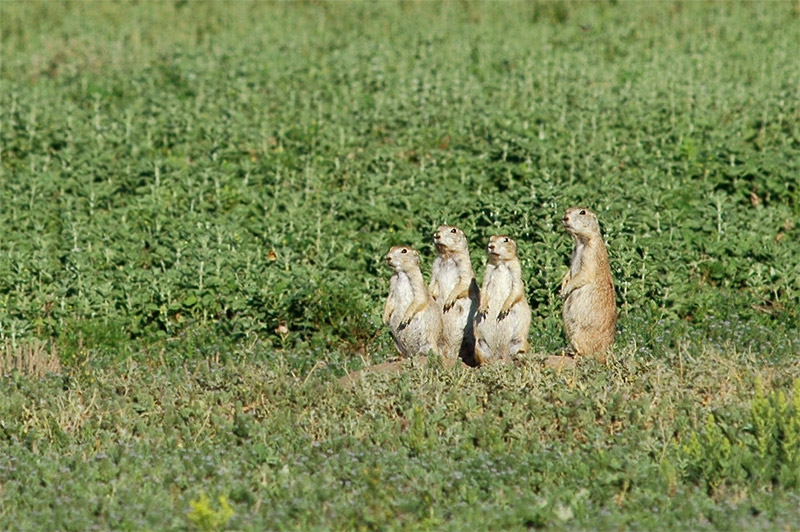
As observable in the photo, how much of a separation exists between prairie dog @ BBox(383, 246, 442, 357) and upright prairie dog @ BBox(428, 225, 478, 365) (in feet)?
0.37

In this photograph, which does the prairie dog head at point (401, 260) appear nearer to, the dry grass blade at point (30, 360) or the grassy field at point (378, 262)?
the grassy field at point (378, 262)

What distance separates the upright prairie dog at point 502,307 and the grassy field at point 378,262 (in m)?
0.33

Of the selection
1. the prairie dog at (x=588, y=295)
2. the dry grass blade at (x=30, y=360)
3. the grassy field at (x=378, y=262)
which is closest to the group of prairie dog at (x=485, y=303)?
the prairie dog at (x=588, y=295)

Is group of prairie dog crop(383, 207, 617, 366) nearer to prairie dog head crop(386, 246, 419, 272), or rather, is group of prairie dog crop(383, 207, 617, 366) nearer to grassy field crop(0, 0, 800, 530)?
prairie dog head crop(386, 246, 419, 272)

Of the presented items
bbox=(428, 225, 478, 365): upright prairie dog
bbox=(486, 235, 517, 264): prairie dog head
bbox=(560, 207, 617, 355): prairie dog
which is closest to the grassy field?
bbox=(560, 207, 617, 355): prairie dog

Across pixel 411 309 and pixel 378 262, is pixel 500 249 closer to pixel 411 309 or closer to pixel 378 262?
pixel 411 309

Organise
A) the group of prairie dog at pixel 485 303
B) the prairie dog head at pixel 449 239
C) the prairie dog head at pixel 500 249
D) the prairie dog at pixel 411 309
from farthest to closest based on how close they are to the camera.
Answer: the prairie dog at pixel 411 309
the prairie dog head at pixel 449 239
the group of prairie dog at pixel 485 303
the prairie dog head at pixel 500 249

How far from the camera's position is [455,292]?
388 inches

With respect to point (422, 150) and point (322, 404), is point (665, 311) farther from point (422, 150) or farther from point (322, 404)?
point (422, 150)

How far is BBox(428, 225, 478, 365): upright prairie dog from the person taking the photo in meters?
9.77

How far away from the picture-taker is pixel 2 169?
1579 centimetres

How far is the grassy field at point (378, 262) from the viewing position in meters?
7.83

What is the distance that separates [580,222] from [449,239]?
42.4 inches

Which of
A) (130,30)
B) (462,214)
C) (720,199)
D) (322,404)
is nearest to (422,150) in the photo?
(462,214)
